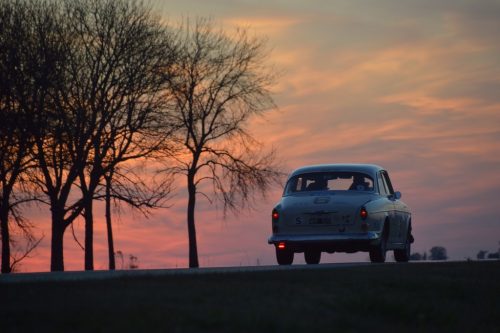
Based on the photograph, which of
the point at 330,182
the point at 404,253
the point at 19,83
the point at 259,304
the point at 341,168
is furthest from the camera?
the point at 19,83

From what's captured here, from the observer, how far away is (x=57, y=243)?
4138 centimetres

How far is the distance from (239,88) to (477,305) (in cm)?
3397

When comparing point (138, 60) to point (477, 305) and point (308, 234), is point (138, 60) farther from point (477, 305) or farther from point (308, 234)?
point (477, 305)

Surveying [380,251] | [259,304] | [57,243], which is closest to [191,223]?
[57,243]

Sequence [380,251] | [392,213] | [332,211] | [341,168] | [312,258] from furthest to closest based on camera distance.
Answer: [312,258], [392,213], [341,168], [380,251], [332,211]

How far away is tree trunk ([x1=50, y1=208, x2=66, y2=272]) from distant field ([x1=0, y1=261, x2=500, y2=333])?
2608 centimetres

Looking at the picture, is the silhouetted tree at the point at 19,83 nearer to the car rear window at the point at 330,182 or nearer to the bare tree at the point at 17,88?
the bare tree at the point at 17,88

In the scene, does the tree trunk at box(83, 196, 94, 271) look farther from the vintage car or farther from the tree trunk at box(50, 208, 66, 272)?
the vintage car

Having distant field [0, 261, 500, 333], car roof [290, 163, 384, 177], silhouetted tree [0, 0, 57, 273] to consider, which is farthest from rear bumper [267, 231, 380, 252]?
silhouetted tree [0, 0, 57, 273]

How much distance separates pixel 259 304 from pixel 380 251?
11646 millimetres

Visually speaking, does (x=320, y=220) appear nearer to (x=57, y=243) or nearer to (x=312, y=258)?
(x=312, y=258)

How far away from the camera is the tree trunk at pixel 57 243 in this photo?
40.9 meters

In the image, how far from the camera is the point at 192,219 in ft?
151

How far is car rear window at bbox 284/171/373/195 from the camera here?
23062 mm
